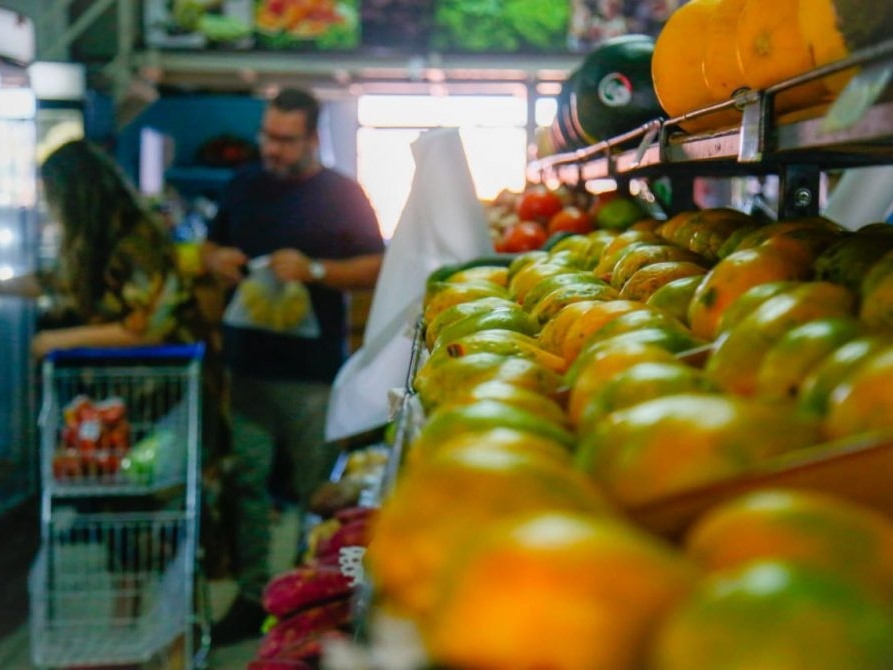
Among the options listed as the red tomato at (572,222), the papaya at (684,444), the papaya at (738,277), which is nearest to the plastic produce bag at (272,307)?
the red tomato at (572,222)

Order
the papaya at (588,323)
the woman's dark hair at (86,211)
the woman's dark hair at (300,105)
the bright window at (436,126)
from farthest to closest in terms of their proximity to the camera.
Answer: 1. the bright window at (436,126)
2. the woman's dark hair at (300,105)
3. the woman's dark hair at (86,211)
4. the papaya at (588,323)

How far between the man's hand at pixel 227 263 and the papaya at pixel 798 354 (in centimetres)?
336

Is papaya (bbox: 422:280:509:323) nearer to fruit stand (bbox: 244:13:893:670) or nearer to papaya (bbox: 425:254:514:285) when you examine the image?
papaya (bbox: 425:254:514:285)

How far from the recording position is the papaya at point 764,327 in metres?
1.08

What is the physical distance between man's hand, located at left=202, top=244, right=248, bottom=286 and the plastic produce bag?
56mm

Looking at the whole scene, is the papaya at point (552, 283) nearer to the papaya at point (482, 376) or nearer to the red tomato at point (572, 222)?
the papaya at point (482, 376)

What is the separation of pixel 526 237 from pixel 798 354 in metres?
2.53

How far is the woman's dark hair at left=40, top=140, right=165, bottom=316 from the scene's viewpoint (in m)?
3.84

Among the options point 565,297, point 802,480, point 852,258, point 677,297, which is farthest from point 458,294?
point 802,480

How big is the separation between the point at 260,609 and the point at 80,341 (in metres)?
1.30

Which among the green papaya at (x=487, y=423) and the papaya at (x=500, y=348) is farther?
the papaya at (x=500, y=348)

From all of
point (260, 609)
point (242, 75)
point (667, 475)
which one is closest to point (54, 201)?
point (260, 609)

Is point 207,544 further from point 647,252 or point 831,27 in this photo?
point 831,27

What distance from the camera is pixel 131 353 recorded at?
379cm
